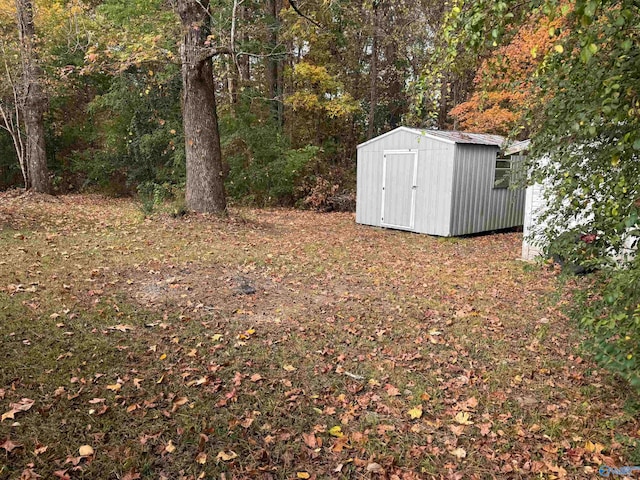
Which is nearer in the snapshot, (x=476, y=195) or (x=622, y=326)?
(x=622, y=326)

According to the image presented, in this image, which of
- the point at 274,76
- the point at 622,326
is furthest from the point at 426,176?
the point at 274,76

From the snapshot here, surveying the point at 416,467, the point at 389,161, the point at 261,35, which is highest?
the point at 261,35

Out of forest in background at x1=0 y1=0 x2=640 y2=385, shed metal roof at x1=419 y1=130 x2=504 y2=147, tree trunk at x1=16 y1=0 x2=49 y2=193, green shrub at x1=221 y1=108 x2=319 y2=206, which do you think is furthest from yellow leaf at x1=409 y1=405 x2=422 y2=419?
tree trunk at x1=16 y1=0 x2=49 y2=193

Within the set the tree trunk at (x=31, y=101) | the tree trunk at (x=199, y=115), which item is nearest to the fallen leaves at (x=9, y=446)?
the tree trunk at (x=199, y=115)

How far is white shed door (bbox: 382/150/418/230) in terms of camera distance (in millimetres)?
11383

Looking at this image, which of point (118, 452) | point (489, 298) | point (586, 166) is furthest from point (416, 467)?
point (489, 298)

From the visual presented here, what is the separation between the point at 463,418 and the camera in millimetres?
3316

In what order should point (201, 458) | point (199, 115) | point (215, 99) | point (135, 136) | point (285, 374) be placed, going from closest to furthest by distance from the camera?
→ point (201, 458) < point (285, 374) < point (199, 115) < point (215, 99) < point (135, 136)

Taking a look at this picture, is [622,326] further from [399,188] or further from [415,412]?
[399,188]

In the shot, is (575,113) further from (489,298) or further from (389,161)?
(389,161)

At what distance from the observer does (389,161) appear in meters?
11.8

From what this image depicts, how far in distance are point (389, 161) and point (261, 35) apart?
7.56 metres

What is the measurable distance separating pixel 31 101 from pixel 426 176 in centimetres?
1075

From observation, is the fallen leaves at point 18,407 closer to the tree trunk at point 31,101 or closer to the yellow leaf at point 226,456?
the yellow leaf at point 226,456
